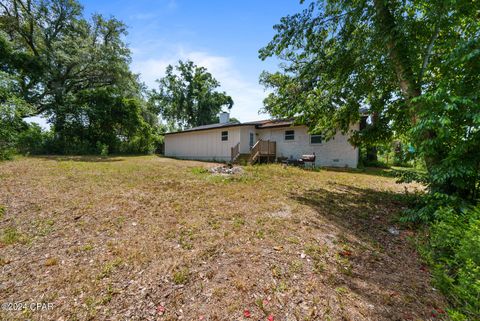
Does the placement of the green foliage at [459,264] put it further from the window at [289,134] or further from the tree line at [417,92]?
the window at [289,134]

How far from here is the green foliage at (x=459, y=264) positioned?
196 cm

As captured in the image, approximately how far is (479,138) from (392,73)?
3.32 m

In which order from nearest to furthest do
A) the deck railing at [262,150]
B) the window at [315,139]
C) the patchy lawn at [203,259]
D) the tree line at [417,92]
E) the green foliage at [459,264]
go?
the green foliage at [459,264] < the patchy lawn at [203,259] < the tree line at [417,92] < the deck railing at [262,150] < the window at [315,139]

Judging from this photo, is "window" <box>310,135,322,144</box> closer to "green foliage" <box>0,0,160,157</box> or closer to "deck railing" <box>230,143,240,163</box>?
"deck railing" <box>230,143,240,163</box>

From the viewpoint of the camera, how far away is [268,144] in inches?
569

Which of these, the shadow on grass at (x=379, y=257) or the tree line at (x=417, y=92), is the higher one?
the tree line at (x=417, y=92)

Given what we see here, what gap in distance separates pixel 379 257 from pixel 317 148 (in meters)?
11.7

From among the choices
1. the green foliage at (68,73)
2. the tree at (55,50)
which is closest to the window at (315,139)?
the green foliage at (68,73)

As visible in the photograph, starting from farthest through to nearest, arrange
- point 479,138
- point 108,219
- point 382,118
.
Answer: point 382,118 → point 108,219 → point 479,138

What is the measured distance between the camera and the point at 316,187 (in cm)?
755

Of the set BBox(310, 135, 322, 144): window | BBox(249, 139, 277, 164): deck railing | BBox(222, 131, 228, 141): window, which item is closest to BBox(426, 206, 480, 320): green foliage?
BBox(249, 139, 277, 164): deck railing

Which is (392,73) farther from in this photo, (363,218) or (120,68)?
(120,68)

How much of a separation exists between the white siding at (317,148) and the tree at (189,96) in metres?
18.4

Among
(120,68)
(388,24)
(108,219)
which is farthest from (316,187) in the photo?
(120,68)
